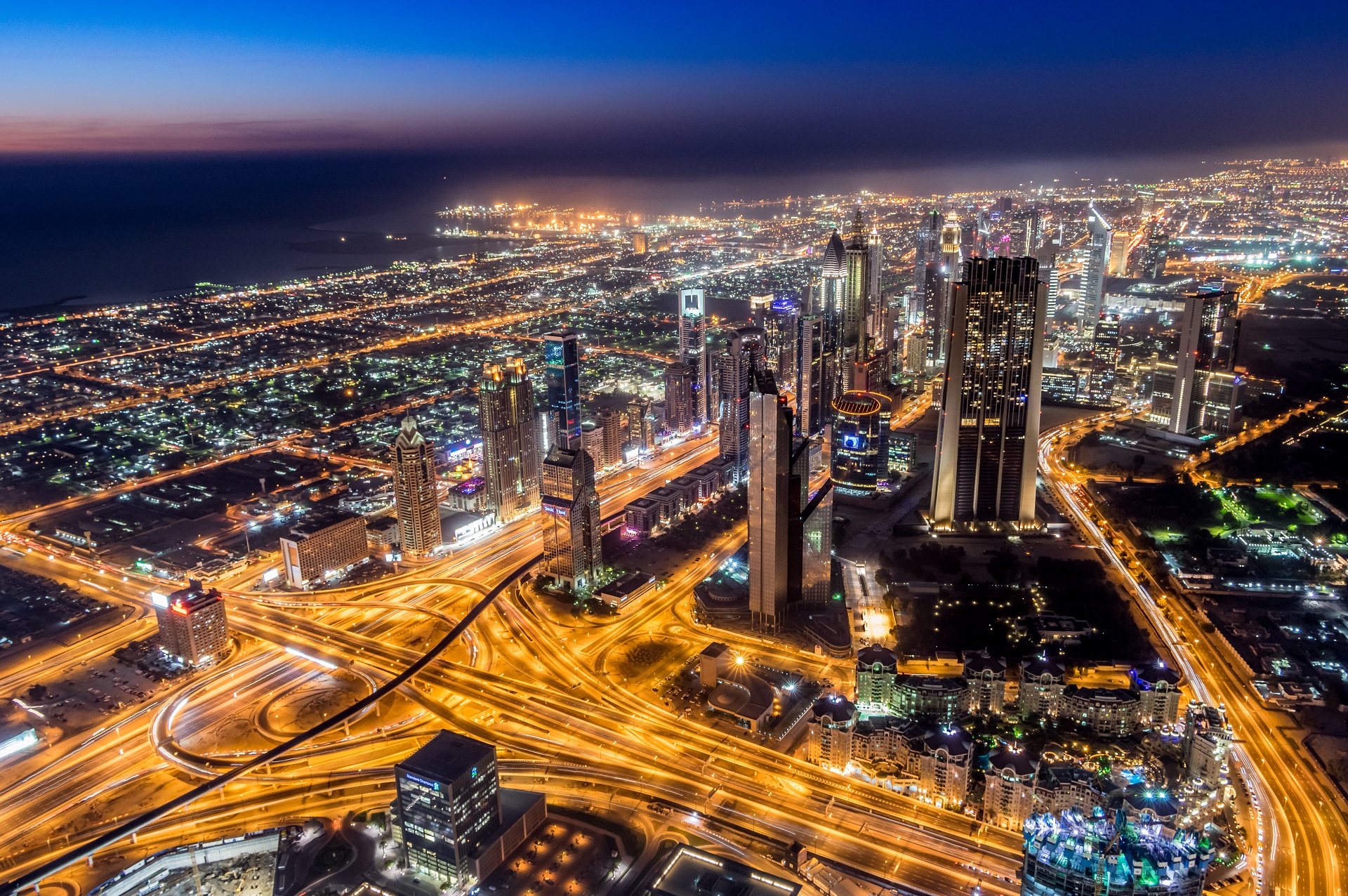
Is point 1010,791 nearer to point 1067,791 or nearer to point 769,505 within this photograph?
point 1067,791

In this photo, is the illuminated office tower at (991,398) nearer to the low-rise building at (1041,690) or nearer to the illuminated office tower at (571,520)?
the low-rise building at (1041,690)

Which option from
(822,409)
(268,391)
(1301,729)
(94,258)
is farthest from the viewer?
(94,258)

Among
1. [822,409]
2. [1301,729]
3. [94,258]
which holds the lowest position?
[1301,729]

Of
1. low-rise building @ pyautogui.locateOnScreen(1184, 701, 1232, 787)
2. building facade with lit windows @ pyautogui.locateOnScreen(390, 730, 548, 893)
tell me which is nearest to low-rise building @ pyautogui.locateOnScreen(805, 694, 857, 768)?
building facade with lit windows @ pyautogui.locateOnScreen(390, 730, 548, 893)

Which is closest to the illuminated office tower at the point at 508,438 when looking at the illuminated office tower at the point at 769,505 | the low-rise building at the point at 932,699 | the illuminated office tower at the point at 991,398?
the illuminated office tower at the point at 769,505

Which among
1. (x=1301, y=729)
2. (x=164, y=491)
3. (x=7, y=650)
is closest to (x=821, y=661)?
(x=1301, y=729)

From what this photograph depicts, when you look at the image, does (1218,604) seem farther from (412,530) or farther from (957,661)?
(412,530)

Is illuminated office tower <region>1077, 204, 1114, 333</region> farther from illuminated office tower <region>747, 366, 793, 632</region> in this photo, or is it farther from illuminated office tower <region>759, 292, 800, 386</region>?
illuminated office tower <region>747, 366, 793, 632</region>
